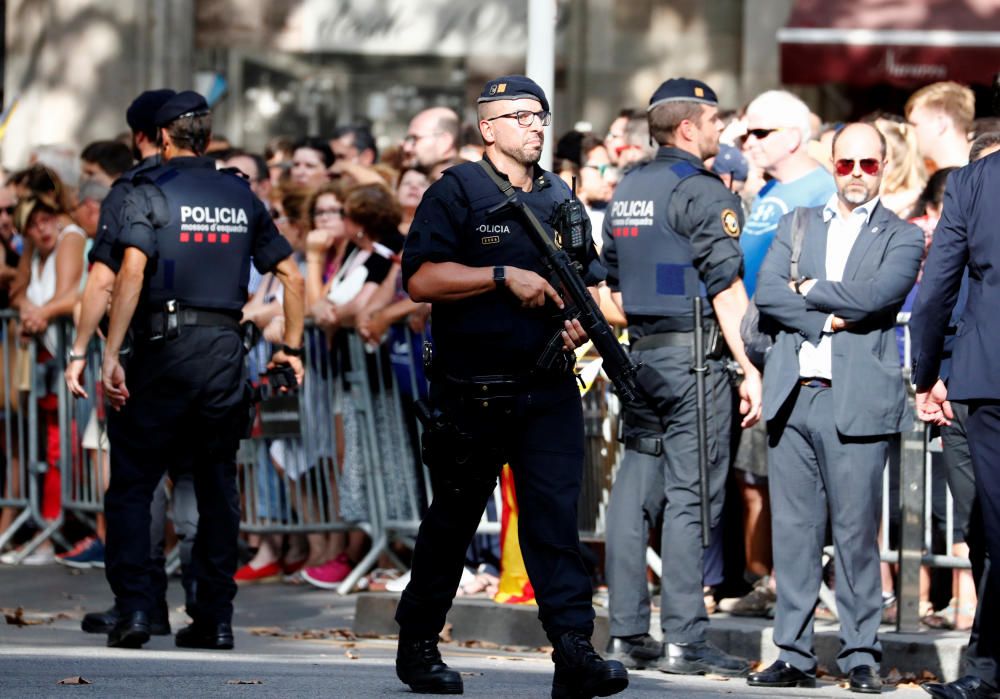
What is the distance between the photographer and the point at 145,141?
9.05 metres

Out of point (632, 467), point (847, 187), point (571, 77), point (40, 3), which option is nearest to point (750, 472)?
point (632, 467)

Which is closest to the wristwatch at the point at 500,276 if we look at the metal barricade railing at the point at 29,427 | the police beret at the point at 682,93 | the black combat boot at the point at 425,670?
the black combat boot at the point at 425,670

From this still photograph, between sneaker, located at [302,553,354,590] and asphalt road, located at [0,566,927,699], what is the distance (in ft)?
0.87

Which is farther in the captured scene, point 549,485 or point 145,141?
point 145,141

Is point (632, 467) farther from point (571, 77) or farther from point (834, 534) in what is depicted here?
point (571, 77)

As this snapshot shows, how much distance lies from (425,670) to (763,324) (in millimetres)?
2118

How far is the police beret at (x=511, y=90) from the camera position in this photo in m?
7.05

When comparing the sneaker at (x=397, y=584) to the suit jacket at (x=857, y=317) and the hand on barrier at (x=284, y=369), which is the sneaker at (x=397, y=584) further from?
the suit jacket at (x=857, y=317)

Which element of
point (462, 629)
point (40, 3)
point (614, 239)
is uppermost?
point (40, 3)

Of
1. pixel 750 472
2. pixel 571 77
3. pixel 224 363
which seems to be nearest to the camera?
pixel 224 363

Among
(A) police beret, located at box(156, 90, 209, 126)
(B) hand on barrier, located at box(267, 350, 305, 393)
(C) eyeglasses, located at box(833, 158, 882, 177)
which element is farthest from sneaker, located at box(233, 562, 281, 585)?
(C) eyeglasses, located at box(833, 158, 882, 177)

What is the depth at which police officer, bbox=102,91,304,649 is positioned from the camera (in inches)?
338

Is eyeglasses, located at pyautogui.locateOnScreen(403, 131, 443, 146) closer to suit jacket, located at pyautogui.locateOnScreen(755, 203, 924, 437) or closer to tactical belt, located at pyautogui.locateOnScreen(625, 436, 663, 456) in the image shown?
tactical belt, located at pyautogui.locateOnScreen(625, 436, 663, 456)

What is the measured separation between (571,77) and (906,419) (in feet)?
31.9
